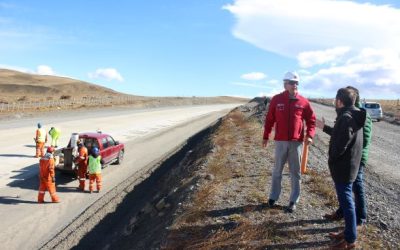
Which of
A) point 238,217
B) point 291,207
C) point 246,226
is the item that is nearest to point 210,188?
point 238,217

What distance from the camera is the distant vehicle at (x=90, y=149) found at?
1599 centimetres

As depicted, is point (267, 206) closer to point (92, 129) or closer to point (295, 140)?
point (295, 140)

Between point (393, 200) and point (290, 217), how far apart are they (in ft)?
10.6

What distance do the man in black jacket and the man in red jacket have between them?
4.01 ft

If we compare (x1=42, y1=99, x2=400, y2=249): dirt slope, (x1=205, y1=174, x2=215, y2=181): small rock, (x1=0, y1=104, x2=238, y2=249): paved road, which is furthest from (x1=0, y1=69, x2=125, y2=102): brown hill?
(x1=205, y1=174, x2=215, y2=181): small rock

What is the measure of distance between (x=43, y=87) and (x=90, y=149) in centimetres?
13889

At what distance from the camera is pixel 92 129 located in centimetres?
3697

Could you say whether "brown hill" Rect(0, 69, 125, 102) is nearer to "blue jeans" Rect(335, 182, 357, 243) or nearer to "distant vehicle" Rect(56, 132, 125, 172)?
"distant vehicle" Rect(56, 132, 125, 172)

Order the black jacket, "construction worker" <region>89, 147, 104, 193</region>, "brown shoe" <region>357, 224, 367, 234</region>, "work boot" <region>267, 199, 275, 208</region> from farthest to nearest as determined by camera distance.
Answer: "construction worker" <region>89, 147, 104, 193</region> → "work boot" <region>267, 199, 275, 208</region> → "brown shoe" <region>357, 224, 367, 234</region> → the black jacket

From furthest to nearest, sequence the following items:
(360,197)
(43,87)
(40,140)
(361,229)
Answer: (43,87) < (40,140) < (361,229) < (360,197)

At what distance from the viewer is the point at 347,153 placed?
6.14m

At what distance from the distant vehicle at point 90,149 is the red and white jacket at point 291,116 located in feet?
29.9

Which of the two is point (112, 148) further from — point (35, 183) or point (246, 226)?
point (246, 226)

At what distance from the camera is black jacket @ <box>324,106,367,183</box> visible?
6.09 meters
